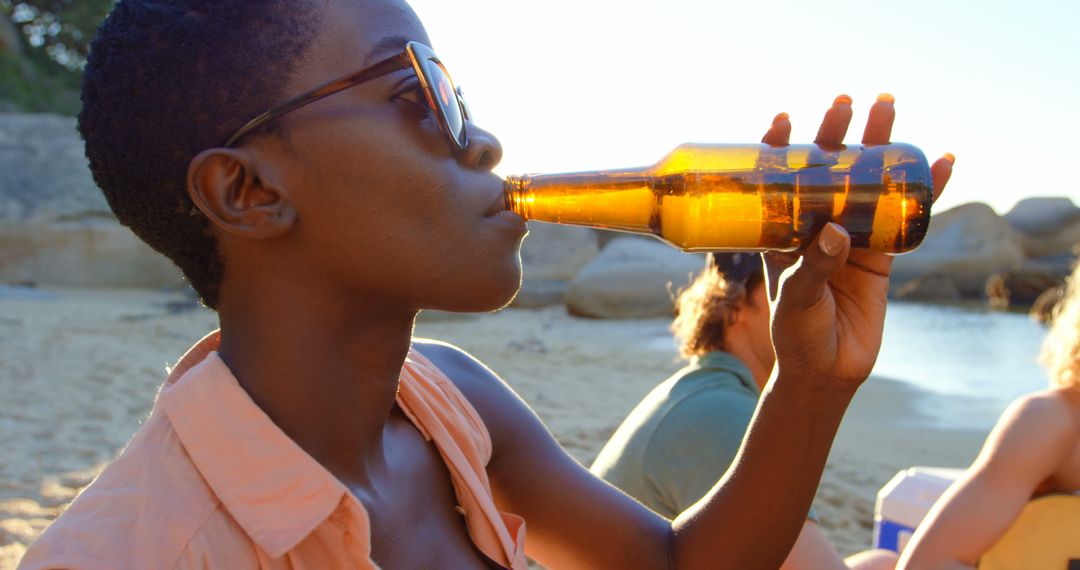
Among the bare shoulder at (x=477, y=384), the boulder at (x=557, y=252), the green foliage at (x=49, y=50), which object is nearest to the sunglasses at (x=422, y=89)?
the bare shoulder at (x=477, y=384)

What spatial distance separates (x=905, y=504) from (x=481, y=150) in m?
2.33

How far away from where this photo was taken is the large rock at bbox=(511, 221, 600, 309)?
16984 millimetres

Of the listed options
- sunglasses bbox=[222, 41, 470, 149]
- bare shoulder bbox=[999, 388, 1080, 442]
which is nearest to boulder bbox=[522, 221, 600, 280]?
bare shoulder bbox=[999, 388, 1080, 442]

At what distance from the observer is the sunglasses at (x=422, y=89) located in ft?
4.94

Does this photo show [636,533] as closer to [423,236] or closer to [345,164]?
[423,236]

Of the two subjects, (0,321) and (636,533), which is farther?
(0,321)

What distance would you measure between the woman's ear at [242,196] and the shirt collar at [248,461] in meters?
0.24

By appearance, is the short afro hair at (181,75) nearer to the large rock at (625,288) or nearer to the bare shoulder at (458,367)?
the bare shoulder at (458,367)

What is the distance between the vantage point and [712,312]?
3301 millimetres

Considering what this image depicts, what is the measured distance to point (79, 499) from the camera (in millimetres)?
1285

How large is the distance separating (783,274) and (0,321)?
11.0 meters

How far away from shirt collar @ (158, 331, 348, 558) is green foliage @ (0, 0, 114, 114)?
70.6ft

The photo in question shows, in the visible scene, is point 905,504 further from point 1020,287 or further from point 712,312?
point 1020,287

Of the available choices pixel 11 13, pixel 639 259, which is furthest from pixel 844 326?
pixel 11 13
